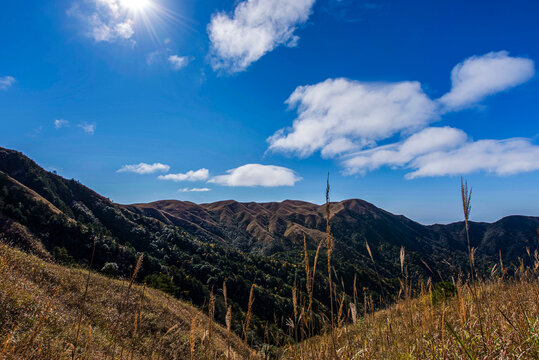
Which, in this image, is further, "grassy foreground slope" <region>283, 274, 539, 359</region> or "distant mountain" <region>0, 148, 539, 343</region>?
"distant mountain" <region>0, 148, 539, 343</region>

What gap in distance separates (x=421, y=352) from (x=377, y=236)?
171130 millimetres

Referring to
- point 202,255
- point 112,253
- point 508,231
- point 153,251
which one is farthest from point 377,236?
point 112,253

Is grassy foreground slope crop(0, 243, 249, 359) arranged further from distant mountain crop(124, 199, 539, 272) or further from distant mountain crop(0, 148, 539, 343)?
distant mountain crop(124, 199, 539, 272)

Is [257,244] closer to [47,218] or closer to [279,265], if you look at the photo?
[279,265]

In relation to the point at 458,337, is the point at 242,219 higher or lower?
higher

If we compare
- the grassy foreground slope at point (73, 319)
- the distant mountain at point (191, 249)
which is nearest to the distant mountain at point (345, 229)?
the distant mountain at point (191, 249)

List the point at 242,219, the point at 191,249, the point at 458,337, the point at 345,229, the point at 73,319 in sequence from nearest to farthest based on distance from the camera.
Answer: the point at 458,337 < the point at 73,319 < the point at 191,249 < the point at 345,229 < the point at 242,219

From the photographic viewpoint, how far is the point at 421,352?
2.96 m

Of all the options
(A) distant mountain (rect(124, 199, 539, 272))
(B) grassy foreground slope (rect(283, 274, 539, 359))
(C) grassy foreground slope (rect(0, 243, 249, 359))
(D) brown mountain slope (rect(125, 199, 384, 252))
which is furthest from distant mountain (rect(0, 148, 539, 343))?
(C) grassy foreground slope (rect(0, 243, 249, 359))

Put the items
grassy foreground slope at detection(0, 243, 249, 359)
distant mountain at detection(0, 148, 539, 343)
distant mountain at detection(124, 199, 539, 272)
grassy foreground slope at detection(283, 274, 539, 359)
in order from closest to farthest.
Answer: grassy foreground slope at detection(283, 274, 539, 359) < grassy foreground slope at detection(0, 243, 249, 359) < distant mountain at detection(0, 148, 539, 343) < distant mountain at detection(124, 199, 539, 272)

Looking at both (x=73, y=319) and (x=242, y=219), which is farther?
(x=242, y=219)

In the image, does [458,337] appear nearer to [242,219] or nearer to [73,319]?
[73,319]

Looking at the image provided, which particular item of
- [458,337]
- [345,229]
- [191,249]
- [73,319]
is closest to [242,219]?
[345,229]

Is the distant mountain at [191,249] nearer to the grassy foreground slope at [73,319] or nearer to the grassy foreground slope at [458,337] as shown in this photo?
the grassy foreground slope at [458,337]
